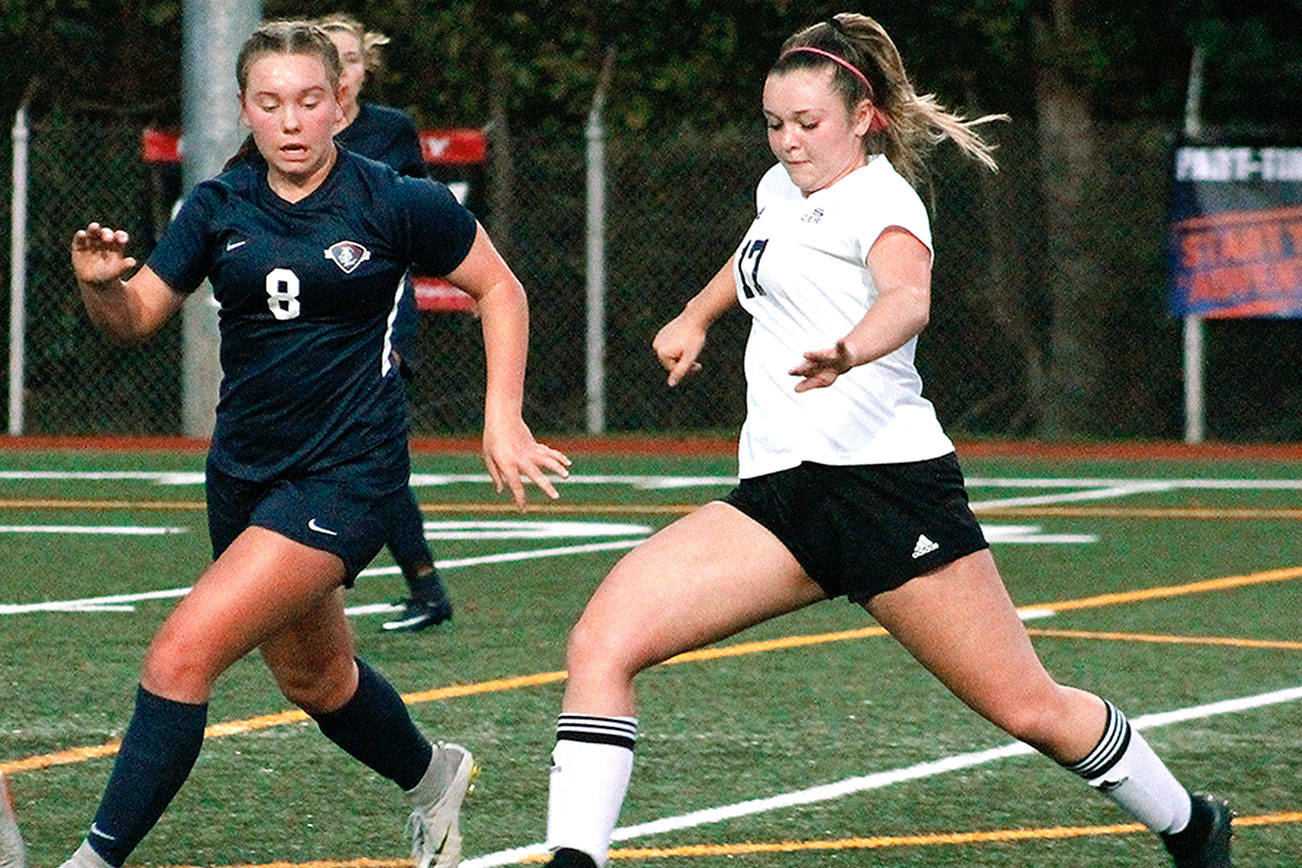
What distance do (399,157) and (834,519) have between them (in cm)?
389

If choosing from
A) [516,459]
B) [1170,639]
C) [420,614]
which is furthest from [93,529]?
[516,459]

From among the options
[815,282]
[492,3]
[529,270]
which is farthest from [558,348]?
[815,282]

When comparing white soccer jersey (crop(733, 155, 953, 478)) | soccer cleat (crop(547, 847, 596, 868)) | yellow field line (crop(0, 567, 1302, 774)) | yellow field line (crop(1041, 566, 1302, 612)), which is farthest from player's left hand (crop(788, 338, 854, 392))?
yellow field line (crop(1041, 566, 1302, 612))

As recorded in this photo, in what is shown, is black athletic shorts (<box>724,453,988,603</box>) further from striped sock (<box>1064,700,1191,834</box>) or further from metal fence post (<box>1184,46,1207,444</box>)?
metal fence post (<box>1184,46,1207,444</box>)

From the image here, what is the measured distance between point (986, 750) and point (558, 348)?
12.5 metres

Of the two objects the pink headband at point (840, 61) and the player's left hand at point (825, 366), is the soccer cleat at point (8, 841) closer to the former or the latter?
the player's left hand at point (825, 366)

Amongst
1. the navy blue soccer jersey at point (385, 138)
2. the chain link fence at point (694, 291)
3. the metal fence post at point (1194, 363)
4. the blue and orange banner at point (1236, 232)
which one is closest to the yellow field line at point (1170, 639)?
the navy blue soccer jersey at point (385, 138)

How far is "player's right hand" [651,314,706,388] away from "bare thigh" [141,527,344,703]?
2.83 feet

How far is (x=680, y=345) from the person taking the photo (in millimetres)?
5613

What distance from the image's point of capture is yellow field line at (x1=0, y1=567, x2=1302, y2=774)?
22.8 feet

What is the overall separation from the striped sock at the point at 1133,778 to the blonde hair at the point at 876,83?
1.23 m

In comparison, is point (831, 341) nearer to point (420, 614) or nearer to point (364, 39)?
point (364, 39)

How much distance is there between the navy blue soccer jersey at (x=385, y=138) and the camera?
8.65 m

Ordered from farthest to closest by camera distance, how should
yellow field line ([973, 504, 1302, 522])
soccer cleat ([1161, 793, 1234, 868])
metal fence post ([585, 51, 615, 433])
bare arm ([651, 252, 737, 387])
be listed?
metal fence post ([585, 51, 615, 433]) < yellow field line ([973, 504, 1302, 522]) < bare arm ([651, 252, 737, 387]) < soccer cleat ([1161, 793, 1234, 868])
